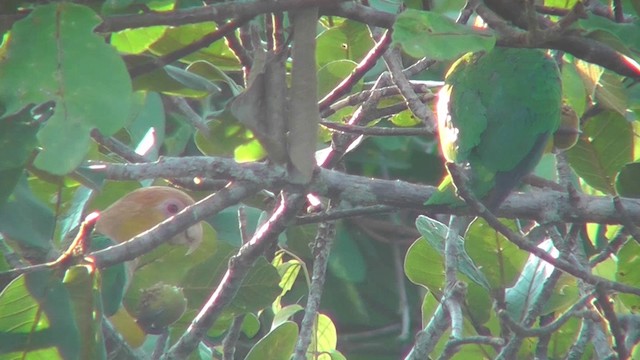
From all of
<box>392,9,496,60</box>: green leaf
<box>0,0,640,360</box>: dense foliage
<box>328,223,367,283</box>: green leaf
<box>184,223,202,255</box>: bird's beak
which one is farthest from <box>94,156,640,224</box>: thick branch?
<box>328,223,367,283</box>: green leaf

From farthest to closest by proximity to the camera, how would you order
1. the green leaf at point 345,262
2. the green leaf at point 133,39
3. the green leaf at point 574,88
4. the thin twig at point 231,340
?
the green leaf at point 345,262 < the thin twig at point 231,340 < the green leaf at point 574,88 < the green leaf at point 133,39

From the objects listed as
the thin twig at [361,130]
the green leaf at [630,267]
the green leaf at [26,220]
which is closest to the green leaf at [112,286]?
the green leaf at [26,220]

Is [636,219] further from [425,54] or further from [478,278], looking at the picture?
[425,54]

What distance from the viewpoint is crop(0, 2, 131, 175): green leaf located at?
863 mm

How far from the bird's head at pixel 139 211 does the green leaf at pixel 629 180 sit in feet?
2.58

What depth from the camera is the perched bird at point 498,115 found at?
1.90m

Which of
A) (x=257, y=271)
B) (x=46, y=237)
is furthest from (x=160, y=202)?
(x=46, y=237)

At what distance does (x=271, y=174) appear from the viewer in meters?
1.40

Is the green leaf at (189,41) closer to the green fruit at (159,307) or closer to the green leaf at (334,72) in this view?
the green leaf at (334,72)

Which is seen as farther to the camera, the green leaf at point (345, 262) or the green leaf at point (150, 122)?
the green leaf at point (345, 262)

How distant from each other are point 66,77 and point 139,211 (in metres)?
0.72

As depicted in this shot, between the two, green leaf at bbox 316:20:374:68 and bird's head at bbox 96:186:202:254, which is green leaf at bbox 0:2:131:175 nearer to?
bird's head at bbox 96:186:202:254

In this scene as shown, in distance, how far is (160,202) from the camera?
5.19ft

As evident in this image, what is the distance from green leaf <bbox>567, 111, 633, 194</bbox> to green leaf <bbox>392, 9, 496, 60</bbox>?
0.86 metres
